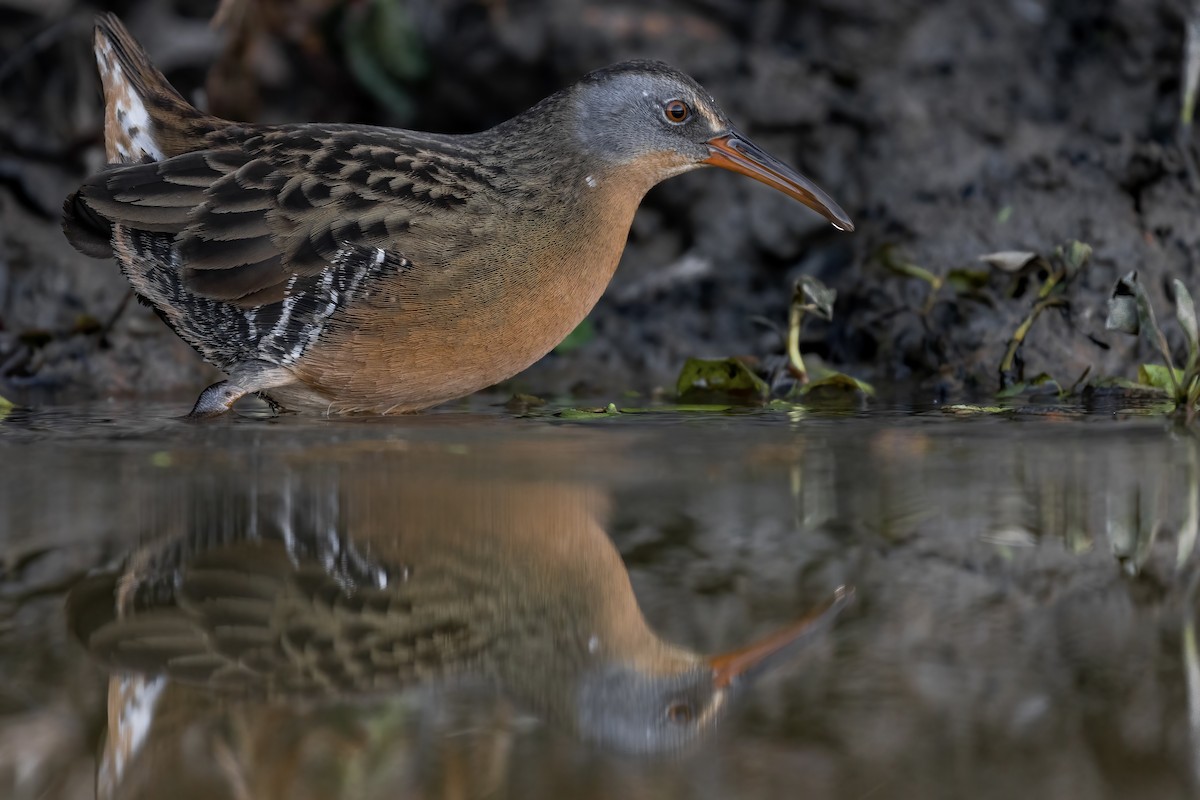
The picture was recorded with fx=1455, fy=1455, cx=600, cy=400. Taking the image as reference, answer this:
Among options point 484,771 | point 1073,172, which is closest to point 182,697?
A: point 484,771

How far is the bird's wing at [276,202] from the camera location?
4.21 meters

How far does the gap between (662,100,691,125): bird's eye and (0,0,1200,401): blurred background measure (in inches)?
43.3

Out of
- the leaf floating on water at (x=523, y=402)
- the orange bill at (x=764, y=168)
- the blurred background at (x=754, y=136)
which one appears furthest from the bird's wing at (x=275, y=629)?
the blurred background at (x=754, y=136)

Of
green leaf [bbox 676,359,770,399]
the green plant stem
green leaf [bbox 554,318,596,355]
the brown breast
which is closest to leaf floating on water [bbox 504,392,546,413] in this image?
→ the brown breast

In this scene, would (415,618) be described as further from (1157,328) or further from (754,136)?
(754,136)

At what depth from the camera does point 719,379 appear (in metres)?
5.05

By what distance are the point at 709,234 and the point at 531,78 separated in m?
1.13

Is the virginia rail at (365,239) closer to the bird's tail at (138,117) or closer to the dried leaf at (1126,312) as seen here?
the bird's tail at (138,117)

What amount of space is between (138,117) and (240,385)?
3.71 ft

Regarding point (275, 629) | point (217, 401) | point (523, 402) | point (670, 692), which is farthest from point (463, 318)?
point (670, 692)

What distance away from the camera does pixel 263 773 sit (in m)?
1.66

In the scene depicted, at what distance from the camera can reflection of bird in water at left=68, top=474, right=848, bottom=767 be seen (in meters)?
1.96

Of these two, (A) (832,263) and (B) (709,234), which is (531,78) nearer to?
(B) (709,234)

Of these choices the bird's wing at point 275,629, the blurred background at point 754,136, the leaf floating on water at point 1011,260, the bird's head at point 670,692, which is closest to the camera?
the bird's head at point 670,692
